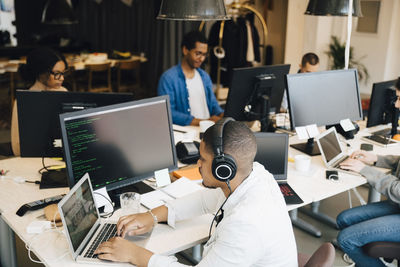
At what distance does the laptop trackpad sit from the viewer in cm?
176

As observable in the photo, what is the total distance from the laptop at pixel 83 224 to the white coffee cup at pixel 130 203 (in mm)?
113

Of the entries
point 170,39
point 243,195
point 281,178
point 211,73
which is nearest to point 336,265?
point 281,178

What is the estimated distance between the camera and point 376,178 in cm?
241

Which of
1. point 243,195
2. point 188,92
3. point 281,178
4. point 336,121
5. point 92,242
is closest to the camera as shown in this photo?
point 243,195

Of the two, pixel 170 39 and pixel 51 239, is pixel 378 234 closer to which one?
pixel 51 239

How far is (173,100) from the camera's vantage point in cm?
358

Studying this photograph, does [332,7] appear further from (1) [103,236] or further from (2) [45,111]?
(1) [103,236]

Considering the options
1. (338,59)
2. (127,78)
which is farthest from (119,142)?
(338,59)

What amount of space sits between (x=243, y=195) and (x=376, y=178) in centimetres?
122

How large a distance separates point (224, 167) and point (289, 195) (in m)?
0.84

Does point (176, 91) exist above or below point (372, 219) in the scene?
above

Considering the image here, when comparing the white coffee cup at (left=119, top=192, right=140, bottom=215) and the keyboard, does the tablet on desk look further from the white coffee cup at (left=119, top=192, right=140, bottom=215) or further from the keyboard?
the white coffee cup at (left=119, top=192, right=140, bottom=215)

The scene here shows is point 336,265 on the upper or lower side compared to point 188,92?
lower

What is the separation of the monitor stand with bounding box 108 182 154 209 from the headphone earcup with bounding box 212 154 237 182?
76 cm
